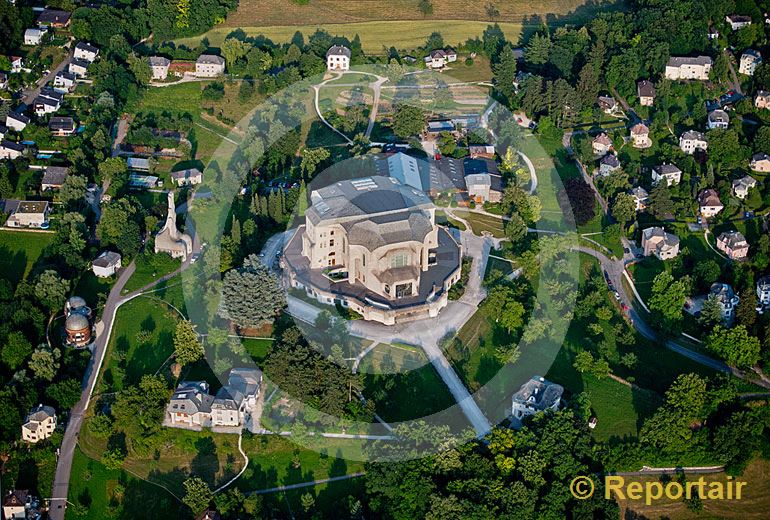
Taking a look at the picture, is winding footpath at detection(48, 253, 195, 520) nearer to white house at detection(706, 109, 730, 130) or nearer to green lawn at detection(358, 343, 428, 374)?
green lawn at detection(358, 343, 428, 374)

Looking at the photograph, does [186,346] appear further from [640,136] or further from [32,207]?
[640,136]

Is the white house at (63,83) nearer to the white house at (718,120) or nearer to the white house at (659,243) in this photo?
the white house at (659,243)

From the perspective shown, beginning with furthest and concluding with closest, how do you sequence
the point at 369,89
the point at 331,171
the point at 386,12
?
the point at 386,12 → the point at 369,89 → the point at 331,171

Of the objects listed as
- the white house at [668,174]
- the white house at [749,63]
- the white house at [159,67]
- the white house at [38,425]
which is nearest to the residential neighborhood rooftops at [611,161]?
the white house at [668,174]

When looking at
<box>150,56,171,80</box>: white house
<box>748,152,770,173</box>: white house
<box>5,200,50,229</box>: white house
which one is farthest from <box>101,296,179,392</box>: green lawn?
<box>748,152,770,173</box>: white house

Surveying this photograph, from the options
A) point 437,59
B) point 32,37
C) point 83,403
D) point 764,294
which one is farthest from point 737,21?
point 83,403

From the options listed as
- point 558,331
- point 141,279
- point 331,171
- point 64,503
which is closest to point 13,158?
point 141,279

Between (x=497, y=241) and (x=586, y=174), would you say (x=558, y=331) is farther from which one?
(x=586, y=174)
